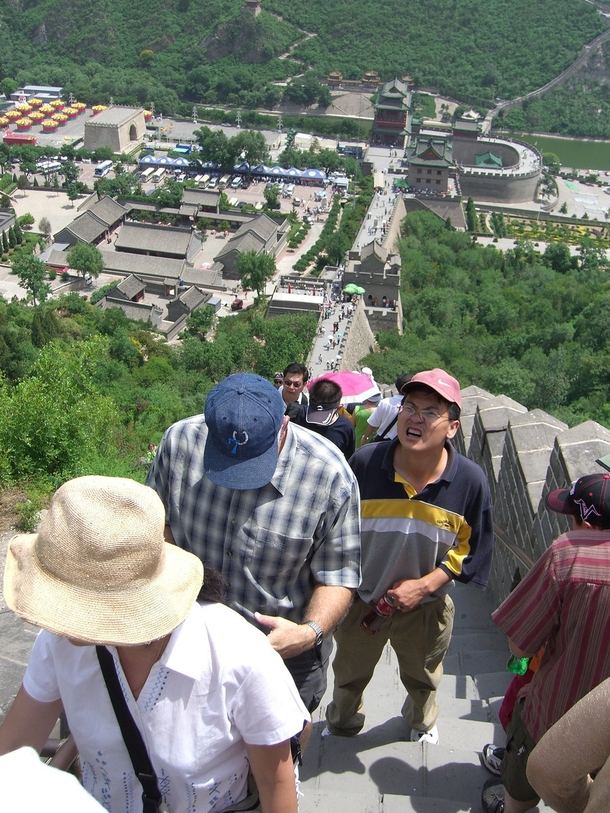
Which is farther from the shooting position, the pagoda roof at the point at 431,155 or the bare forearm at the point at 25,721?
the pagoda roof at the point at 431,155

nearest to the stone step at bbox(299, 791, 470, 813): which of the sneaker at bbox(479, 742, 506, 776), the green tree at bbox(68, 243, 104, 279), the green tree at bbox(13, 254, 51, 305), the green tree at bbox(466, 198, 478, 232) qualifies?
the sneaker at bbox(479, 742, 506, 776)

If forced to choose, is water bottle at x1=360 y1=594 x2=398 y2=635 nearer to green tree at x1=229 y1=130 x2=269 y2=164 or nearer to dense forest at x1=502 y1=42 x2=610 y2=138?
green tree at x1=229 y1=130 x2=269 y2=164

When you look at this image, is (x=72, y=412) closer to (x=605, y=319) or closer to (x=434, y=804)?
(x=434, y=804)

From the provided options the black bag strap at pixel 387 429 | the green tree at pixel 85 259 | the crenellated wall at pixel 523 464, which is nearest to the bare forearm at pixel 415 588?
the crenellated wall at pixel 523 464

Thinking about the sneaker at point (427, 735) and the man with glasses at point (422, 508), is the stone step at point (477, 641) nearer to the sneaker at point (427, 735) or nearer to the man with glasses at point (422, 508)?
the sneaker at point (427, 735)

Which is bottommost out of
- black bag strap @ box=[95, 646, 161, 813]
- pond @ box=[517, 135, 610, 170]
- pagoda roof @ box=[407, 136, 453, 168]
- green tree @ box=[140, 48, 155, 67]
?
pond @ box=[517, 135, 610, 170]
